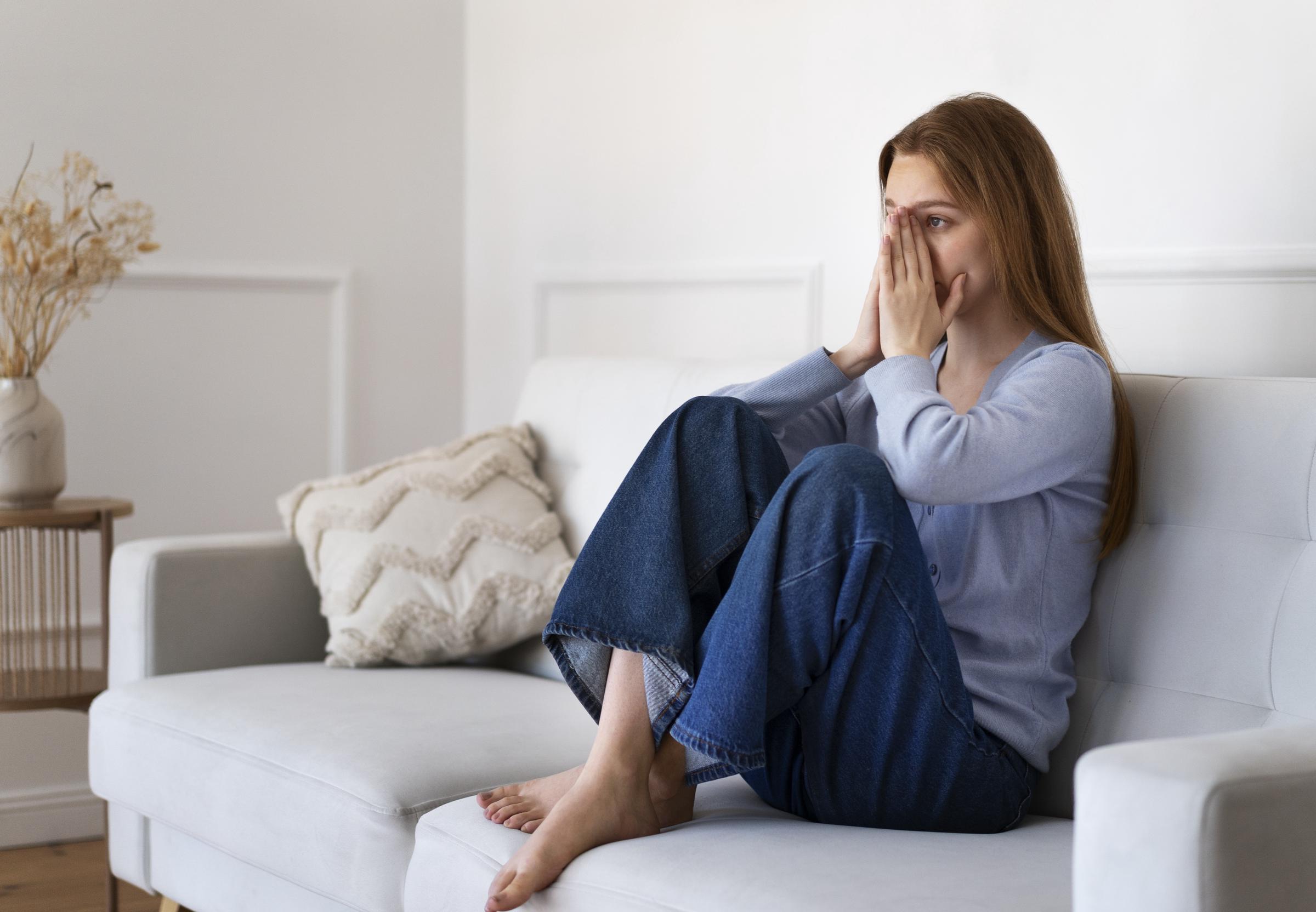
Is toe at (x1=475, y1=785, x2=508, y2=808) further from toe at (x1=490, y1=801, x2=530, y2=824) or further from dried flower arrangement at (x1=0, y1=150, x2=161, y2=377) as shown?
dried flower arrangement at (x1=0, y1=150, x2=161, y2=377)

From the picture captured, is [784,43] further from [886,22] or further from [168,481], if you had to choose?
[168,481]

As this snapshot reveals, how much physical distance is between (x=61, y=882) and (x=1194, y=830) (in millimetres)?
2201

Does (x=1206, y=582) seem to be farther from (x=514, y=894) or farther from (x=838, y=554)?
(x=514, y=894)

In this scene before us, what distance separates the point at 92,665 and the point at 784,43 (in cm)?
187

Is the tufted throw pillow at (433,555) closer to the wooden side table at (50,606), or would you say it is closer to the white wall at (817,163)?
the wooden side table at (50,606)

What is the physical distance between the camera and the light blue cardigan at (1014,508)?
1324 mm

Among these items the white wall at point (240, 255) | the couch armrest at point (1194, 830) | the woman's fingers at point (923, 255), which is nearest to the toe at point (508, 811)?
the couch armrest at point (1194, 830)

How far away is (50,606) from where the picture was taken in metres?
2.75

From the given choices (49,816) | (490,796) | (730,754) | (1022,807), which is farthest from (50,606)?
(1022,807)

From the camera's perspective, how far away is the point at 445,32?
329cm

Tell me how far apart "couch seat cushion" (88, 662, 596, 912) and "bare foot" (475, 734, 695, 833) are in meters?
0.03

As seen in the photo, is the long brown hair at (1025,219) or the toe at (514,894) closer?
the toe at (514,894)

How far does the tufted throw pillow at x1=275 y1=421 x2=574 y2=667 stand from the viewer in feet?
6.69

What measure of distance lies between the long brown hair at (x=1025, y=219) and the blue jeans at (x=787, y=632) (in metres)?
0.33
